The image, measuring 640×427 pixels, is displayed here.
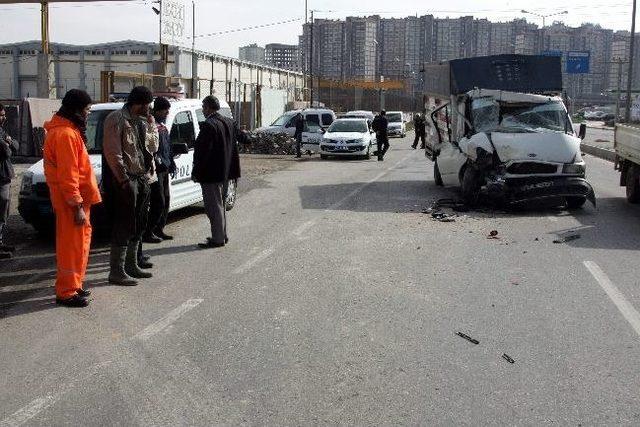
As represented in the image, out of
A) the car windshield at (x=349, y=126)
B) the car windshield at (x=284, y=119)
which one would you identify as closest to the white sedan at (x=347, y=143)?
the car windshield at (x=349, y=126)

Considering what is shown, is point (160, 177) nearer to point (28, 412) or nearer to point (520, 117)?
point (28, 412)

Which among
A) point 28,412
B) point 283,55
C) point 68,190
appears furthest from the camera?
point 283,55

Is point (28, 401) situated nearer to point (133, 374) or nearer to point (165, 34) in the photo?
point (133, 374)

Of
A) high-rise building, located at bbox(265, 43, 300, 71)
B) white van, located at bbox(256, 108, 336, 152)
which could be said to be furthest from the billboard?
high-rise building, located at bbox(265, 43, 300, 71)

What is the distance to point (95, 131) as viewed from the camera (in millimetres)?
11289

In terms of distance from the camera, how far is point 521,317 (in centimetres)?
669

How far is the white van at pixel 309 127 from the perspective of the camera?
3030 centimetres

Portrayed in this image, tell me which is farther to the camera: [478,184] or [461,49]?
[461,49]

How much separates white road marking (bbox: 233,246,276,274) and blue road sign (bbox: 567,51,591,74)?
58979 millimetres

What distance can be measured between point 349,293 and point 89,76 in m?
56.4

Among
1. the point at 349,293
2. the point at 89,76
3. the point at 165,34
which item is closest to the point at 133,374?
the point at 349,293

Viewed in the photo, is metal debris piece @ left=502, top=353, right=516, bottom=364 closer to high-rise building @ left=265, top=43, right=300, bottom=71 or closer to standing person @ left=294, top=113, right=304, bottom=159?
standing person @ left=294, top=113, right=304, bottom=159

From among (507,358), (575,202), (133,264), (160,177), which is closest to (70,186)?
(133,264)

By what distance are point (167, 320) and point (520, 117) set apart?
33.2 feet
